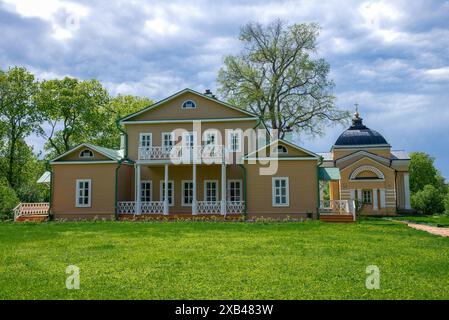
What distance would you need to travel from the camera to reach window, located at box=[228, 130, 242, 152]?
22.2 meters

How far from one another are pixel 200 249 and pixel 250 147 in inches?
502

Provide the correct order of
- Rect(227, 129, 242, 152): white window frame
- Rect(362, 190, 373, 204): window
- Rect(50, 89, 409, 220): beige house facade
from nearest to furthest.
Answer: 1. Rect(50, 89, 409, 220): beige house facade
2. Rect(227, 129, 242, 152): white window frame
3. Rect(362, 190, 373, 204): window

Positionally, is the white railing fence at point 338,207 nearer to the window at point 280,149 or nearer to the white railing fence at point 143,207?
the window at point 280,149

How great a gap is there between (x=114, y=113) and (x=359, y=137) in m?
22.0

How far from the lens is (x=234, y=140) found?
878 inches

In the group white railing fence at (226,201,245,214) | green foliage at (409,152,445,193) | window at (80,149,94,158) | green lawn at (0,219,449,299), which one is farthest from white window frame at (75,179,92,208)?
green foliage at (409,152,445,193)

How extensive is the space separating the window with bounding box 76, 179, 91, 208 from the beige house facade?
0.05 metres

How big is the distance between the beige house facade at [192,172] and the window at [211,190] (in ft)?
0.17

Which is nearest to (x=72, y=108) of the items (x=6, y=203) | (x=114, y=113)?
(x=114, y=113)

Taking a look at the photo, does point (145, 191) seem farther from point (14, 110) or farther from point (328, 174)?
point (14, 110)

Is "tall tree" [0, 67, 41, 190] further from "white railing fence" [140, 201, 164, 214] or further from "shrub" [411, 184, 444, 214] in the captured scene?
"shrub" [411, 184, 444, 214]

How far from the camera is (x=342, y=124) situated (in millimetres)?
31016
